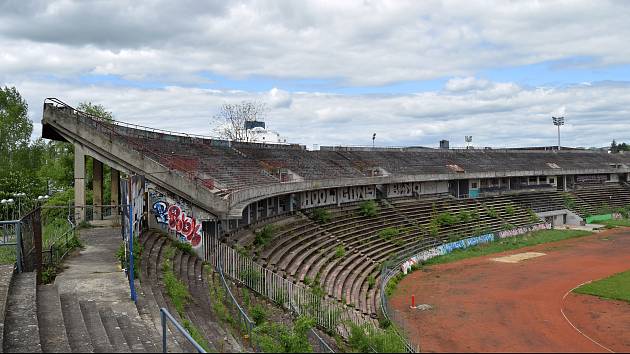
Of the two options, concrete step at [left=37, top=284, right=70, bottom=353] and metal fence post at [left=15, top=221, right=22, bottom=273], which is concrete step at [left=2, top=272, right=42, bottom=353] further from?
metal fence post at [left=15, top=221, right=22, bottom=273]

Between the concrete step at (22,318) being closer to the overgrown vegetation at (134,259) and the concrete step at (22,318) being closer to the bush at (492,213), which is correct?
the overgrown vegetation at (134,259)

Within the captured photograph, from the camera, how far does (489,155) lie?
226 ft

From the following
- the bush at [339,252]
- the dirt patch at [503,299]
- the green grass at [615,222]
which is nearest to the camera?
the dirt patch at [503,299]

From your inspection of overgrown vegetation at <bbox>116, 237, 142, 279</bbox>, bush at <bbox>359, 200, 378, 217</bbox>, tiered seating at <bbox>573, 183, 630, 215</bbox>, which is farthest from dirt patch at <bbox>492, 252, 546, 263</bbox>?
overgrown vegetation at <bbox>116, 237, 142, 279</bbox>

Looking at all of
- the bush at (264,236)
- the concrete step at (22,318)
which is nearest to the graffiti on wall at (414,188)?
the bush at (264,236)

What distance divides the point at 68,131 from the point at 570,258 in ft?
109

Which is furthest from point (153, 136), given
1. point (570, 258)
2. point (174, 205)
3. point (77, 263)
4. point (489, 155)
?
point (489, 155)

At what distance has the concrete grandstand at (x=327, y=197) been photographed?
23859mm

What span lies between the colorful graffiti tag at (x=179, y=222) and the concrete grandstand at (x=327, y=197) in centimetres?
4

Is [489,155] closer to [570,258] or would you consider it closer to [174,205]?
[570,258]

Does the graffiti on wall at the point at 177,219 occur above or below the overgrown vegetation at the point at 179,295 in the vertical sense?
above

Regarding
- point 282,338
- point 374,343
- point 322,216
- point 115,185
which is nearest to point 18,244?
point 282,338

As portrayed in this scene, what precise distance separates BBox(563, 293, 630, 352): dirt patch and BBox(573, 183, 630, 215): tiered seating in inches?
1473

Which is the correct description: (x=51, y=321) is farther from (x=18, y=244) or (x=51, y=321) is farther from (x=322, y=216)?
(x=322, y=216)
